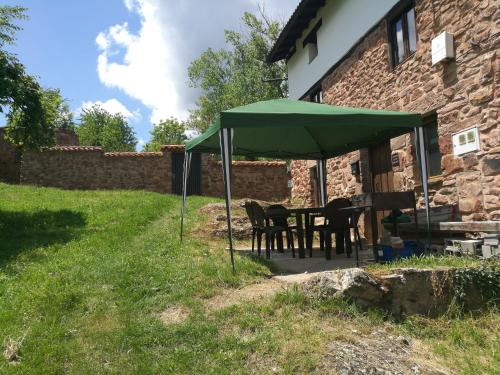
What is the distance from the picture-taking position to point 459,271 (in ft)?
14.0

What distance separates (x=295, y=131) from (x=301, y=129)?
0.11 m

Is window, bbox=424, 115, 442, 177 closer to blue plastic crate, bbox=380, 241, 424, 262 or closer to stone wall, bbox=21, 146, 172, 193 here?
blue plastic crate, bbox=380, 241, 424, 262

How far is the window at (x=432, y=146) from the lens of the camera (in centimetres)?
659

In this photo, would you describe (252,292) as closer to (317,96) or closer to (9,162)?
(317,96)

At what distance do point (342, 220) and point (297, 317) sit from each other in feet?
8.67

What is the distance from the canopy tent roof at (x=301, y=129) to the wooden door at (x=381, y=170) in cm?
81

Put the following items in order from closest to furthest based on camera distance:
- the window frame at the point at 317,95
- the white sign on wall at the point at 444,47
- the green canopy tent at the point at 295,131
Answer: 1. the green canopy tent at the point at 295,131
2. the white sign on wall at the point at 444,47
3. the window frame at the point at 317,95

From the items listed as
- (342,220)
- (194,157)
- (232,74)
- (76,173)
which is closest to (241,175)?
(194,157)

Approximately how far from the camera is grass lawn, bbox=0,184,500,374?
324 cm

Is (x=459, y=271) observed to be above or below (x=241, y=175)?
below

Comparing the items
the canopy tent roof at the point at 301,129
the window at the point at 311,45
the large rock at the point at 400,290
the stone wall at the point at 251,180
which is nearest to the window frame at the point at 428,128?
the canopy tent roof at the point at 301,129

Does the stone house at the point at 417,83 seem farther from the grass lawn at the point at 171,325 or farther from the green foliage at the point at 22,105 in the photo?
the green foliage at the point at 22,105

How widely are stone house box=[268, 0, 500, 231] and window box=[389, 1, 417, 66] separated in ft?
0.05

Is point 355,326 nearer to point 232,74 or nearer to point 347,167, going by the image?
point 347,167
